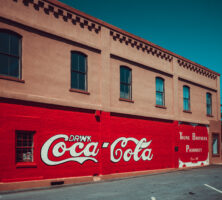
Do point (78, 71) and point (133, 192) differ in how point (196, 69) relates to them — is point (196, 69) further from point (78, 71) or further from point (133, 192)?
point (133, 192)

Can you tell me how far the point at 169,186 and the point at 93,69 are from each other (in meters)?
7.55

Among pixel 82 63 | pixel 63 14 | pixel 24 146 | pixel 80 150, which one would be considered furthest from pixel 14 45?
pixel 80 150

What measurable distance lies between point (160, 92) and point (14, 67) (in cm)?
1153

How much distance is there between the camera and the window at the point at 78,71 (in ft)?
50.1

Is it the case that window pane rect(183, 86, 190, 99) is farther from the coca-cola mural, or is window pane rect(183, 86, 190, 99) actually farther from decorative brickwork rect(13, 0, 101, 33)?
decorative brickwork rect(13, 0, 101, 33)

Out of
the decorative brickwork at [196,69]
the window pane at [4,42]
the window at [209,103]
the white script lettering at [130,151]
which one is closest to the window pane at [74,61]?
the window pane at [4,42]

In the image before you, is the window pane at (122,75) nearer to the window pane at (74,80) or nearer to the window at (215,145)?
the window pane at (74,80)

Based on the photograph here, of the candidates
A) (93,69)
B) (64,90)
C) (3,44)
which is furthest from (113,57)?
(3,44)

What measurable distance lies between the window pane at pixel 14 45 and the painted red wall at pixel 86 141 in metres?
2.46

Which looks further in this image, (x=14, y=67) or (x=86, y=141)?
(x=86, y=141)

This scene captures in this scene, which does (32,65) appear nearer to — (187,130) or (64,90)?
(64,90)

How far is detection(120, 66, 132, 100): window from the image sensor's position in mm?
17953

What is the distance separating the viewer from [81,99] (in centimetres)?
1526

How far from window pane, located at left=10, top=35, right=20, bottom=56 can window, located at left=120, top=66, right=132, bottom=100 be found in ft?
23.2
